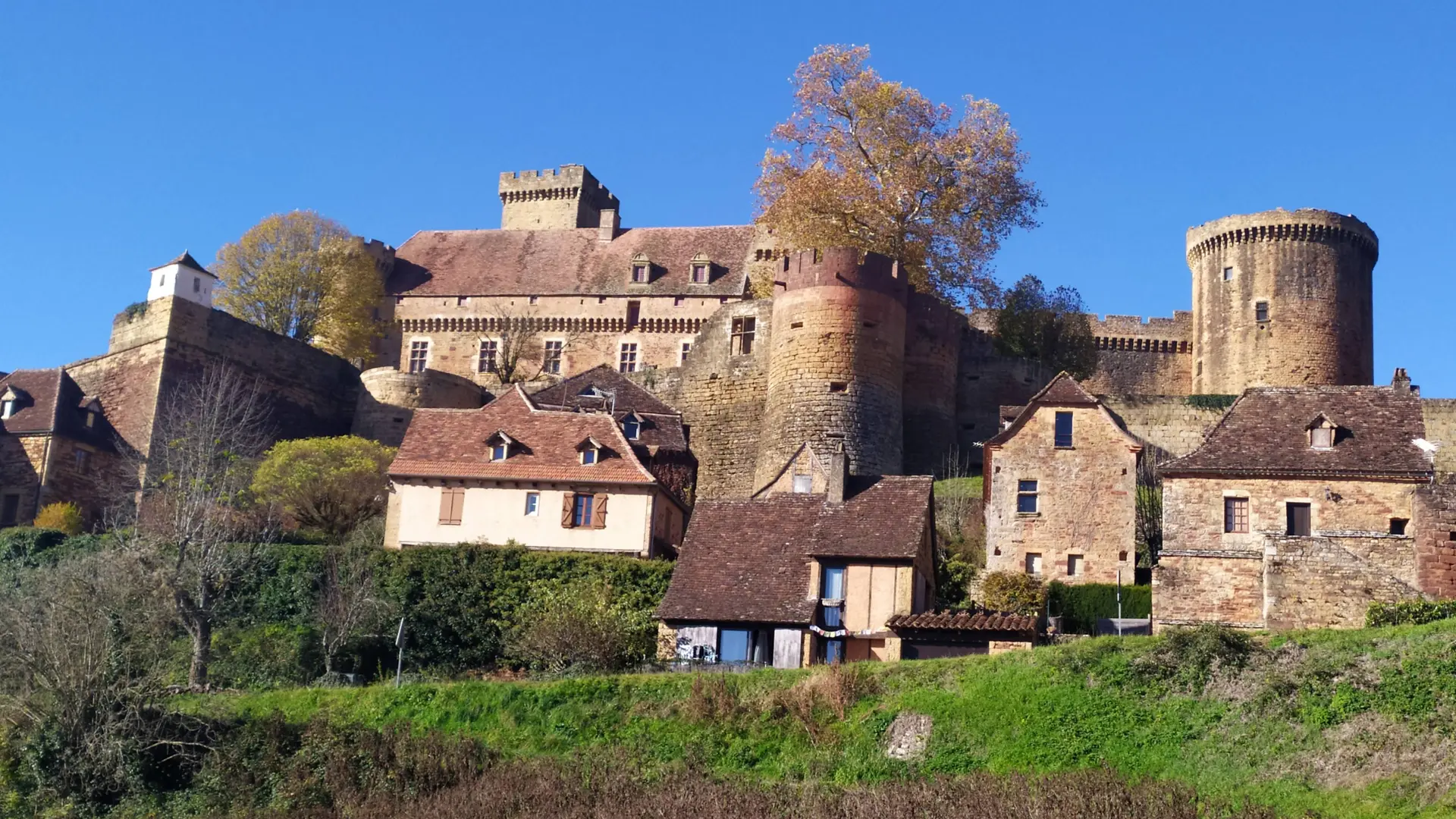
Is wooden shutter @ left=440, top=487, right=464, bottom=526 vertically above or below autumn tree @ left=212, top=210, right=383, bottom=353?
below

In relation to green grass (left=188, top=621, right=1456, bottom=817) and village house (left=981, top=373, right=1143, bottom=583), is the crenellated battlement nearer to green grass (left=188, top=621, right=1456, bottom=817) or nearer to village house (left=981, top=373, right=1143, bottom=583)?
village house (left=981, top=373, right=1143, bottom=583)

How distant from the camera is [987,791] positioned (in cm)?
2567

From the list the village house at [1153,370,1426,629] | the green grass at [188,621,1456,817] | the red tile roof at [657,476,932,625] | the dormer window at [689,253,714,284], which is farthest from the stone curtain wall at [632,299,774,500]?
the green grass at [188,621,1456,817]

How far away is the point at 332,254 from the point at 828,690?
39.7 meters

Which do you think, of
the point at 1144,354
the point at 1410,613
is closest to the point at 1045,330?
the point at 1144,354

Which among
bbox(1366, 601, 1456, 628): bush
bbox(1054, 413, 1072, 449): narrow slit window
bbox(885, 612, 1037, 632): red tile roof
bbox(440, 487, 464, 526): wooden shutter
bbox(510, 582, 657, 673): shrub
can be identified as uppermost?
bbox(1054, 413, 1072, 449): narrow slit window

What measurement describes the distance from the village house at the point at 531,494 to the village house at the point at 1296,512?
11175 millimetres

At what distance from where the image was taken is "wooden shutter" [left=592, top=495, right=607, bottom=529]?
4022 cm

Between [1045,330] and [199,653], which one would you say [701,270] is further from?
[199,653]

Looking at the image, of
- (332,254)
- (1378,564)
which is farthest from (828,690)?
(332,254)

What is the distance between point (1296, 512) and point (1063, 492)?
601cm

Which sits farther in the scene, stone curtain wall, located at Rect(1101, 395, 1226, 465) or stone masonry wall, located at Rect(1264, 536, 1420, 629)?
stone curtain wall, located at Rect(1101, 395, 1226, 465)

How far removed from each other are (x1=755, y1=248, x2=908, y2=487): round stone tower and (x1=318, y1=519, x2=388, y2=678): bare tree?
38.1 feet

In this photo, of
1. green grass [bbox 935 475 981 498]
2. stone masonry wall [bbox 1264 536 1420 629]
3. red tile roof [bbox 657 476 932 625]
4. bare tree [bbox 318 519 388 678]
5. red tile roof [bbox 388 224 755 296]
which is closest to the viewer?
stone masonry wall [bbox 1264 536 1420 629]
